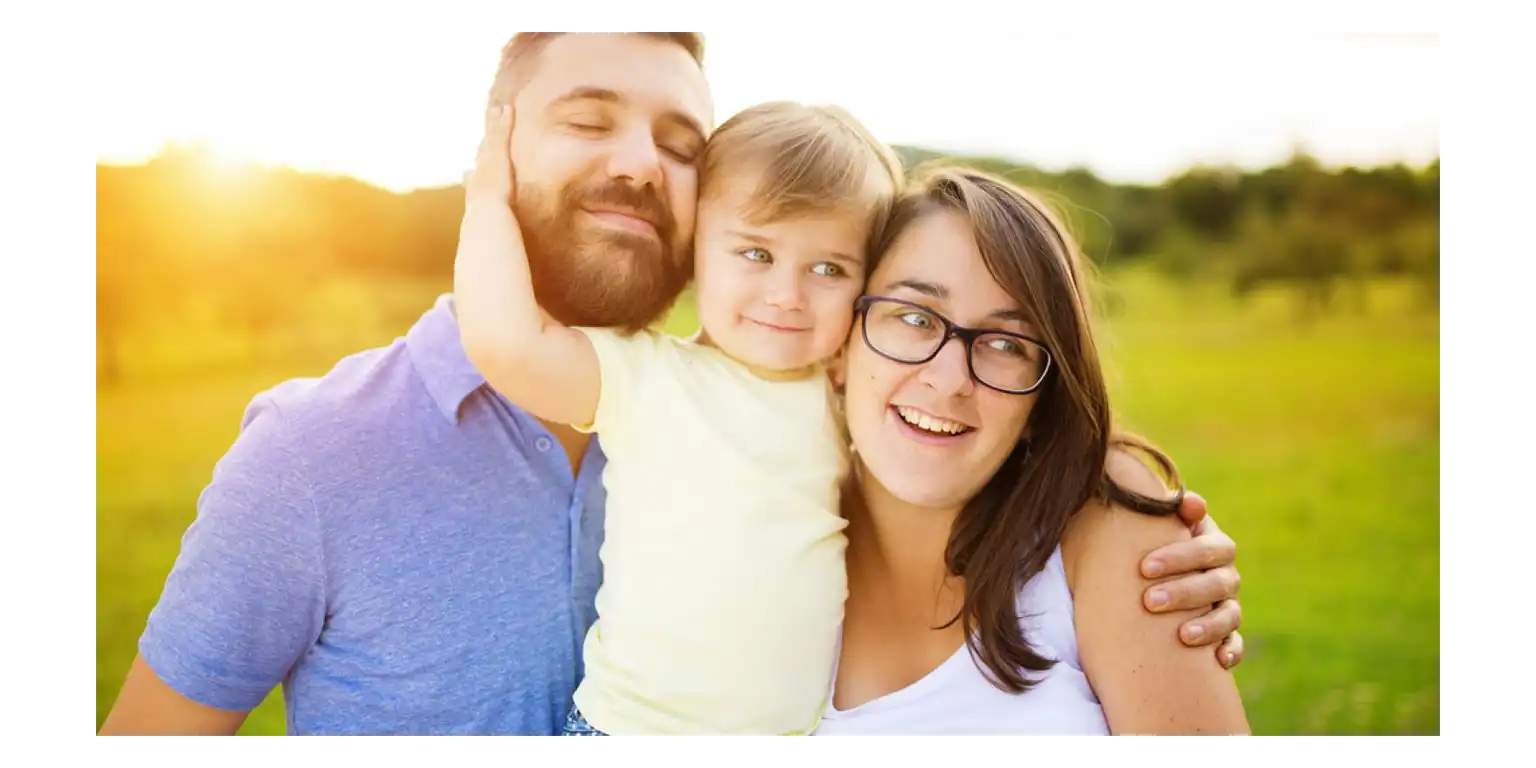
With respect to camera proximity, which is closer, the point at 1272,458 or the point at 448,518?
the point at 448,518

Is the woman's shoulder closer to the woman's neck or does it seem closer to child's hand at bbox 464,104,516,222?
the woman's neck

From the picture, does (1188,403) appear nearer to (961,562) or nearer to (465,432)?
(961,562)

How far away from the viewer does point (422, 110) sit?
2.94 meters

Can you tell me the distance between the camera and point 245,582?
8.31 ft

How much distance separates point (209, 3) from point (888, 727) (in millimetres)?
2333

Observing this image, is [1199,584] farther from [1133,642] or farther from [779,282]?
[779,282]

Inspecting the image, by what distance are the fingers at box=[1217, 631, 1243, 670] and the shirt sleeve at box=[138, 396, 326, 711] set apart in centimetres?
189

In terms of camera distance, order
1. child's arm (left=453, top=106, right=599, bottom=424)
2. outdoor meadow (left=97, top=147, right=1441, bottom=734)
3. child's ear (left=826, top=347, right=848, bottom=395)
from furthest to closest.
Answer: outdoor meadow (left=97, top=147, right=1441, bottom=734), child's ear (left=826, top=347, right=848, bottom=395), child's arm (left=453, top=106, right=599, bottom=424)

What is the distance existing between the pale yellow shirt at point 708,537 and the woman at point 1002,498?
0.15 metres

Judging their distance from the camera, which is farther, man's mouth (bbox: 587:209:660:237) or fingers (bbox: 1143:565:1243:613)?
man's mouth (bbox: 587:209:660:237)

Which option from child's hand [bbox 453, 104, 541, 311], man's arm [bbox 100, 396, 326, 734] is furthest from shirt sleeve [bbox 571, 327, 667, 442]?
man's arm [bbox 100, 396, 326, 734]

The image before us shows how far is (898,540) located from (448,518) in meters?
0.98

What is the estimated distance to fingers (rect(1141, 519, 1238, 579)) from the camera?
256cm

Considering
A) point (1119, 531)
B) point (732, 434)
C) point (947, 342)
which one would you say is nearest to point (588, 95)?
point (732, 434)
